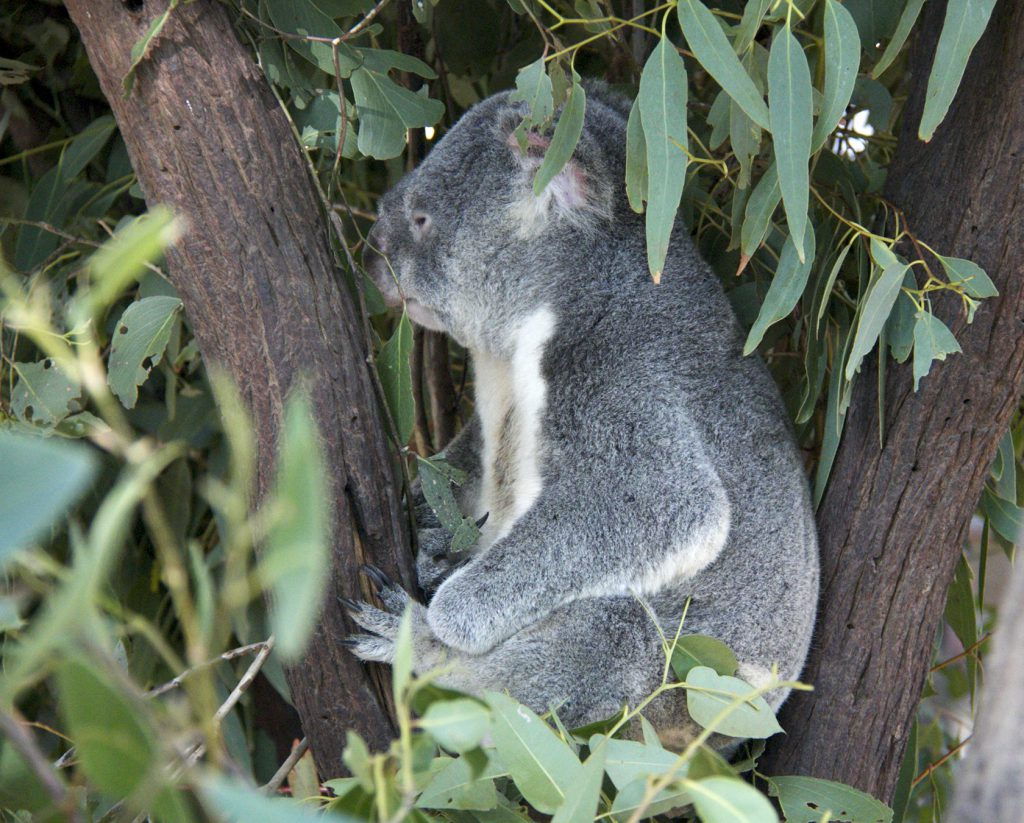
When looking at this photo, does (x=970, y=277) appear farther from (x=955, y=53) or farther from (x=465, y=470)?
(x=465, y=470)

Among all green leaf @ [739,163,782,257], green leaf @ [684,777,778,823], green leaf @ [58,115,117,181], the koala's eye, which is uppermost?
green leaf @ [739,163,782,257]

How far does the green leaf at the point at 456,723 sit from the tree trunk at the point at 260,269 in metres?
0.90

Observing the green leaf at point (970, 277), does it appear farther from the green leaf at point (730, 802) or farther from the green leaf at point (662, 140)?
the green leaf at point (730, 802)

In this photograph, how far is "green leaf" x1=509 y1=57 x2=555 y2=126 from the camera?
173cm

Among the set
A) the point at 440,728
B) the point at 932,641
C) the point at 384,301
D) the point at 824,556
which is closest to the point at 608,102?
the point at 384,301

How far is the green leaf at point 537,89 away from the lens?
5.67 ft

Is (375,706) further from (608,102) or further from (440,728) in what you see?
(608,102)

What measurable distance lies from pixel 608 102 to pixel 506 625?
1.15 metres

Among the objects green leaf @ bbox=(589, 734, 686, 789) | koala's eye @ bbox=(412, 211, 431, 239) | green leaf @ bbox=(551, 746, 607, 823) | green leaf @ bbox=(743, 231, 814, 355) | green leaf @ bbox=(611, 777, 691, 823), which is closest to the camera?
green leaf @ bbox=(551, 746, 607, 823)

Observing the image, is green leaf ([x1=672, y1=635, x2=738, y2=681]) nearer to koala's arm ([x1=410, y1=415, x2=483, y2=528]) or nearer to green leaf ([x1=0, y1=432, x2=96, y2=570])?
koala's arm ([x1=410, y1=415, x2=483, y2=528])

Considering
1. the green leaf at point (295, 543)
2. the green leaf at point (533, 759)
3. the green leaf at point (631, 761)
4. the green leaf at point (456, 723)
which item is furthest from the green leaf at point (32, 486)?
the green leaf at point (631, 761)

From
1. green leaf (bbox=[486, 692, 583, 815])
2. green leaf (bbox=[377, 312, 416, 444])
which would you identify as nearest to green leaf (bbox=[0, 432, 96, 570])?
green leaf (bbox=[486, 692, 583, 815])

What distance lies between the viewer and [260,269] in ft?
5.50

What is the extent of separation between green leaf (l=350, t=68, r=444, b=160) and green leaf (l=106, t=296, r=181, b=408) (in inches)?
18.6
